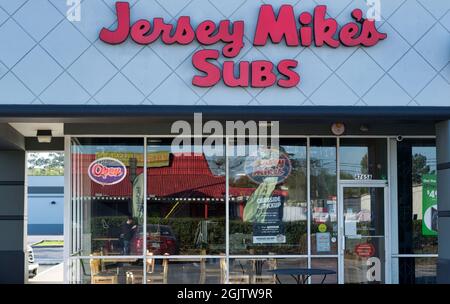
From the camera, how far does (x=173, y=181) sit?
1063 cm

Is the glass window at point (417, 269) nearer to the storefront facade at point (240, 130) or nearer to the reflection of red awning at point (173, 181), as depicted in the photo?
the storefront facade at point (240, 130)

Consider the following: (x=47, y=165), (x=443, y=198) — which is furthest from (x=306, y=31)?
(x=47, y=165)

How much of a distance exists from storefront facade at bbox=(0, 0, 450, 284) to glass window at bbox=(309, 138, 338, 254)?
0.08 ft

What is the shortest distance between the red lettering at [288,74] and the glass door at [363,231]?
294cm

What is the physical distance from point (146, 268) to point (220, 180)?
1.97 metres

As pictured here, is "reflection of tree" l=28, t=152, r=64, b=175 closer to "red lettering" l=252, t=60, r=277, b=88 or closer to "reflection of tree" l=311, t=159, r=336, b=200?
"reflection of tree" l=311, t=159, r=336, b=200

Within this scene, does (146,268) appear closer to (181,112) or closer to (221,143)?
(221,143)

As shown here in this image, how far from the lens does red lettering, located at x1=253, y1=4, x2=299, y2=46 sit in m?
8.61

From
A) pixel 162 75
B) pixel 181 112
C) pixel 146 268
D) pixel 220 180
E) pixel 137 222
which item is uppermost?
pixel 162 75

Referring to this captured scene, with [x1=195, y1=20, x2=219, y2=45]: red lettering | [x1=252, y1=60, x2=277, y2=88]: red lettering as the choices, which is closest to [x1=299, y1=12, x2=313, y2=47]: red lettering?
[x1=252, y1=60, x2=277, y2=88]: red lettering

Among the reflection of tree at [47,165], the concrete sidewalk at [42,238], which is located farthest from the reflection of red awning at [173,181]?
the concrete sidewalk at [42,238]

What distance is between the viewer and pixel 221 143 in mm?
10602

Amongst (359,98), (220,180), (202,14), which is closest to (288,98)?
(359,98)
